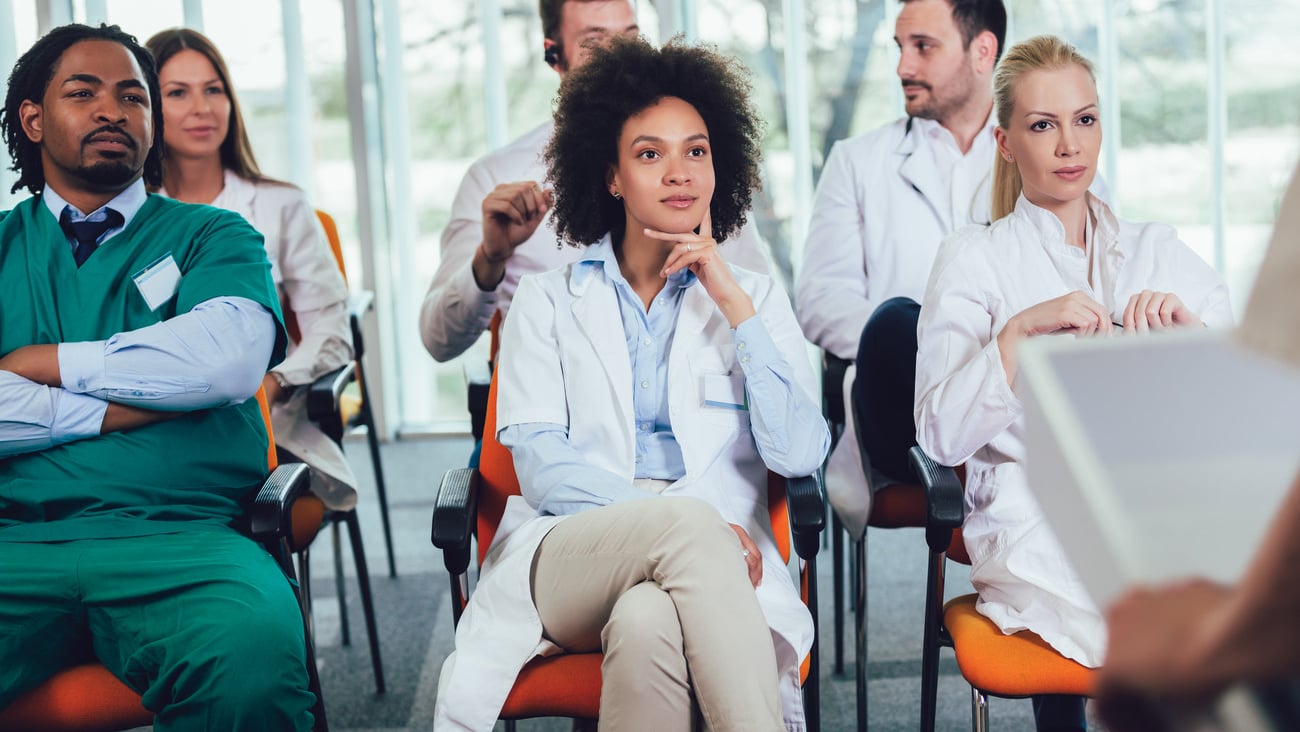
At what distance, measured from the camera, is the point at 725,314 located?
6.72ft

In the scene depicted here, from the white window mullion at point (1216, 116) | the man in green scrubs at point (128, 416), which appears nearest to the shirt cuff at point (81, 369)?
the man in green scrubs at point (128, 416)

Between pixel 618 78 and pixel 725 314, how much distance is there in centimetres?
56

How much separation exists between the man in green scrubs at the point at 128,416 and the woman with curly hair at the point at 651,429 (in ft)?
1.18

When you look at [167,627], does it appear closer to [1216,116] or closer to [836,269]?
[836,269]

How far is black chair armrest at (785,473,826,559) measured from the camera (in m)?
1.84

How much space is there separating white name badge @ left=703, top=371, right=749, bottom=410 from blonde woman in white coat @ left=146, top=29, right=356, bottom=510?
115cm

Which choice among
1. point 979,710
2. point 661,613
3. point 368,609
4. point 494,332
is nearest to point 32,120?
point 494,332

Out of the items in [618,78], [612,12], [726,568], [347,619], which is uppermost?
[612,12]

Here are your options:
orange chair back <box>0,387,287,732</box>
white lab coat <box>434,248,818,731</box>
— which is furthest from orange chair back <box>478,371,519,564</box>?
orange chair back <box>0,387,287,732</box>

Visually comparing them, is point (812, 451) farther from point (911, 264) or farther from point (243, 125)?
point (243, 125)

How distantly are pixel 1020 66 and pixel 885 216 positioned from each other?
877mm

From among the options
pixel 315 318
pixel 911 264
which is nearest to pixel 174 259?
pixel 315 318

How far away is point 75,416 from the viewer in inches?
77.8

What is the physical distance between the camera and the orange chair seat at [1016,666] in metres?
1.70
